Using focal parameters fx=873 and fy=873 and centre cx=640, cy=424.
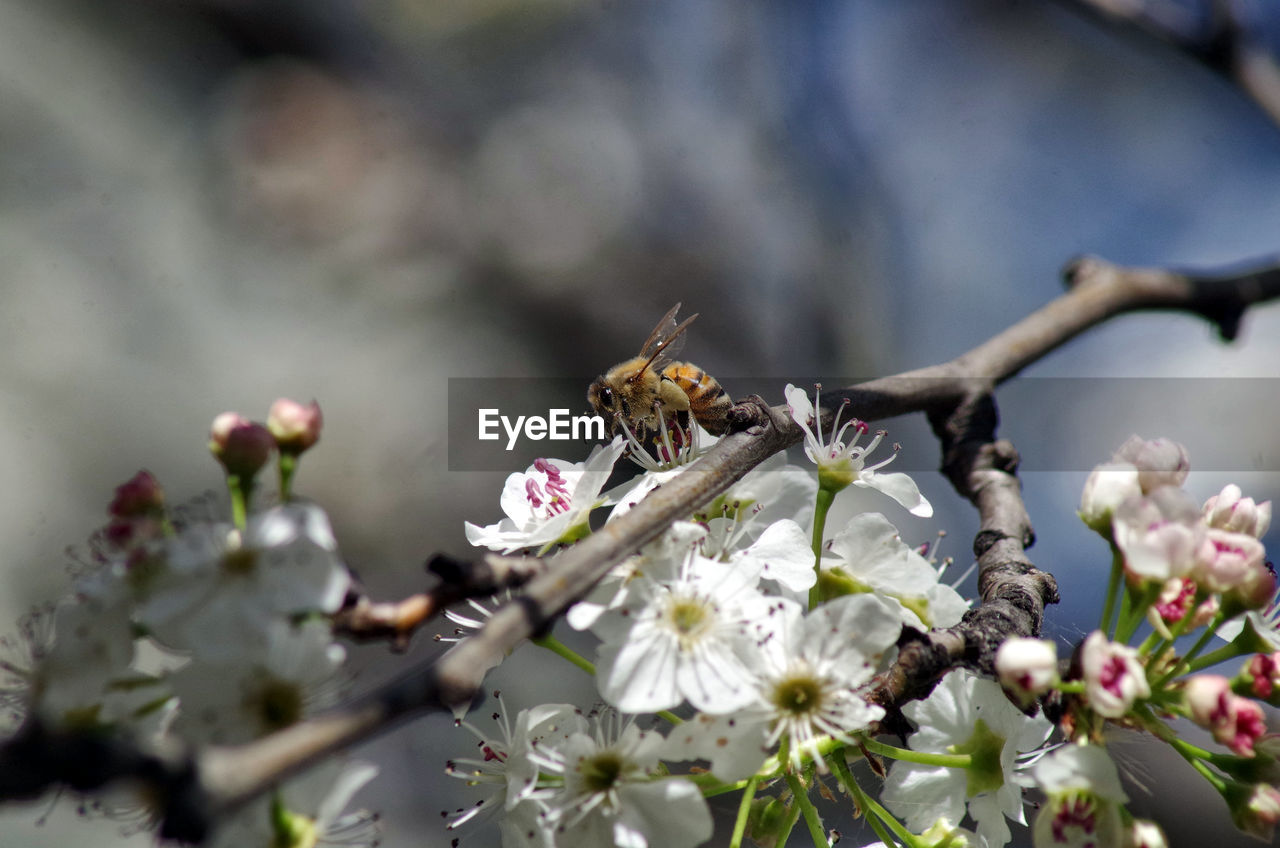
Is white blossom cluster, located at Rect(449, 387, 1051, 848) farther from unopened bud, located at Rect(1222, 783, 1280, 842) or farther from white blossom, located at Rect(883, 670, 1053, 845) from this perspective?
unopened bud, located at Rect(1222, 783, 1280, 842)

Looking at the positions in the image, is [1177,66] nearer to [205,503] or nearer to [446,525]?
[446,525]

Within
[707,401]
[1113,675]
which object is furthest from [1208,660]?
[707,401]

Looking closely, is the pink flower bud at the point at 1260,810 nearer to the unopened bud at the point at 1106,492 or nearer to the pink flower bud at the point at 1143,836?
the pink flower bud at the point at 1143,836

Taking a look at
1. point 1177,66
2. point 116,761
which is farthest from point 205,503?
point 1177,66

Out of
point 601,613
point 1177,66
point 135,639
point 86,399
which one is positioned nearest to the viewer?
point 135,639

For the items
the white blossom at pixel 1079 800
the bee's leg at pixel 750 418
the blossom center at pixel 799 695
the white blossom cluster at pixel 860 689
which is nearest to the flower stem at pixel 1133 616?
the white blossom cluster at pixel 860 689

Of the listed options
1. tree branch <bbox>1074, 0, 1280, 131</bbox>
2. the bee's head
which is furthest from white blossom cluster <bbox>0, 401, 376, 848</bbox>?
tree branch <bbox>1074, 0, 1280, 131</bbox>
